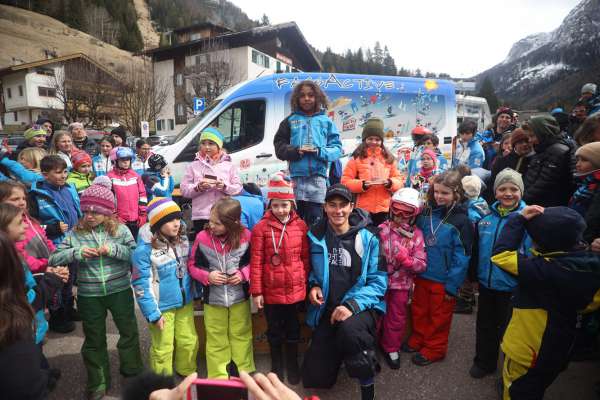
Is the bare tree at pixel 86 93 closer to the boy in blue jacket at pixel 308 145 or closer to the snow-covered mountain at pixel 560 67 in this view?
the boy in blue jacket at pixel 308 145

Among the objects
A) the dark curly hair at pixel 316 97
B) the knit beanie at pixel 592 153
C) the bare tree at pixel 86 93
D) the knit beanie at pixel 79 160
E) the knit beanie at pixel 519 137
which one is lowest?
the knit beanie at pixel 79 160

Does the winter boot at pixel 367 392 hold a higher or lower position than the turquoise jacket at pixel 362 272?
lower

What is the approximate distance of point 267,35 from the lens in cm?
3148

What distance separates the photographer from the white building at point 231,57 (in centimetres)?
3094

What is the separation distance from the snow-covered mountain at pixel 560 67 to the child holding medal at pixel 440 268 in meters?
56.5

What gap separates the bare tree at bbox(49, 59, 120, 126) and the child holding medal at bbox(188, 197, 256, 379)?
28933mm

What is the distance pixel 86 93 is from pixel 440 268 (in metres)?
31.5

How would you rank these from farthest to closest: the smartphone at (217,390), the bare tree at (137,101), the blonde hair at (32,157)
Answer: the bare tree at (137,101) → the blonde hair at (32,157) → the smartphone at (217,390)

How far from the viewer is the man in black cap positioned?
2.62m

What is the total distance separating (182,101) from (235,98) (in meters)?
29.9

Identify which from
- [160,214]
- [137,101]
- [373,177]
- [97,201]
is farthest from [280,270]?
[137,101]

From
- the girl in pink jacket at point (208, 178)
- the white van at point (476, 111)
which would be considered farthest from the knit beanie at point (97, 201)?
the white van at point (476, 111)

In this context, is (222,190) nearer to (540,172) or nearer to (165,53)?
(540,172)

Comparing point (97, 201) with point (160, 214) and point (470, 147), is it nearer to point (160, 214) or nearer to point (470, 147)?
point (160, 214)
